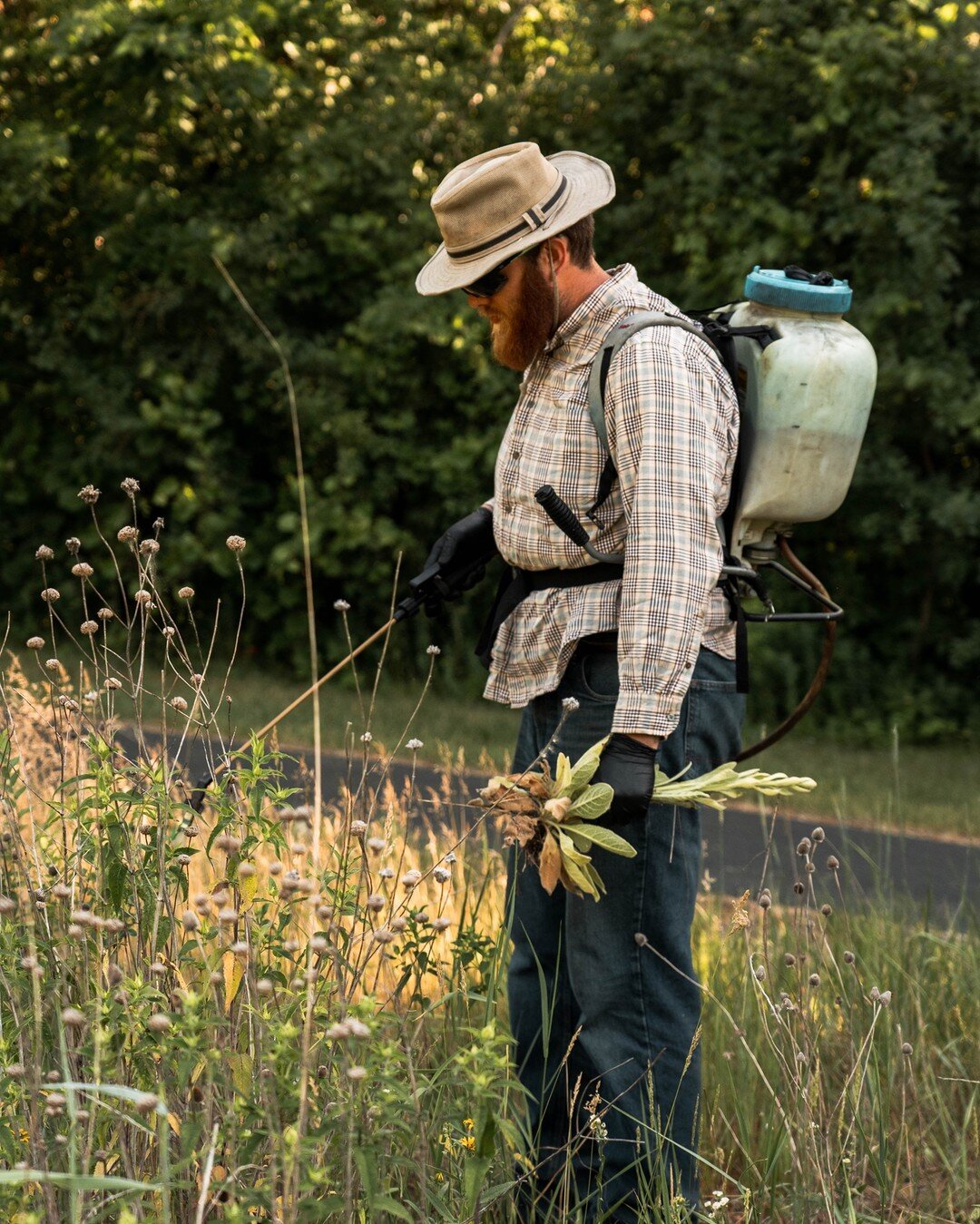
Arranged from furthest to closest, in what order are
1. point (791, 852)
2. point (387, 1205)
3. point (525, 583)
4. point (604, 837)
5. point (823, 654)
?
1. point (791, 852)
2. point (823, 654)
3. point (525, 583)
4. point (604, 837)
5. point (387, 1205)

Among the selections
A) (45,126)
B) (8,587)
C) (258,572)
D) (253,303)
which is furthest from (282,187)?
(8,587)

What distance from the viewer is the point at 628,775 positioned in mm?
2510

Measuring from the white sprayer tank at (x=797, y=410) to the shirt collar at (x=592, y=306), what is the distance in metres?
0.27

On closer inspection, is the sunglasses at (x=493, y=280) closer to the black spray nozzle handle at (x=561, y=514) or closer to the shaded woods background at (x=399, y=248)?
the black spray nozzle handle at (x=561, y=514)

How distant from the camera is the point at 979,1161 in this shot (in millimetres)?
3084

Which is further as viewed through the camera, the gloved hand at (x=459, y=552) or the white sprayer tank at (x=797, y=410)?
the gloved hand at (x=459, y=552)

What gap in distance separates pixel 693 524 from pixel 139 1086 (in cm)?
125

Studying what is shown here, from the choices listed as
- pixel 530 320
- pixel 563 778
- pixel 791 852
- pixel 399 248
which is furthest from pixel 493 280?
pixel 399 248

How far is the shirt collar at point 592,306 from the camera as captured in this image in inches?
108

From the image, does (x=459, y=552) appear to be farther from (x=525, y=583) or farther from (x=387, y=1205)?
→ (x=387, y=1205)

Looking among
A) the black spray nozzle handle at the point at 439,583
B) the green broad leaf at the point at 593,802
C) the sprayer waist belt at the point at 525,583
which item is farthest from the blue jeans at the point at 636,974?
the black spray nozzle handle at the point at 439,583

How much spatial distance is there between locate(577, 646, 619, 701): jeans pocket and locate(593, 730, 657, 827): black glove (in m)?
0.16

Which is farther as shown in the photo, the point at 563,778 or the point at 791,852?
the point at 791,852

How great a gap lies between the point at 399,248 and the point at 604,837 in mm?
9958
